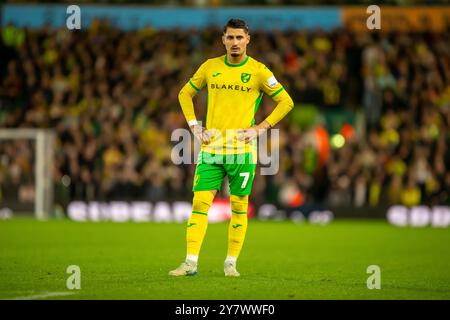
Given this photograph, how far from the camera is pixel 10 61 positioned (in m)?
27.9

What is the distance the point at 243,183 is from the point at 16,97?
718 inches

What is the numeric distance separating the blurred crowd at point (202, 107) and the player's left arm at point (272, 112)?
14.1m

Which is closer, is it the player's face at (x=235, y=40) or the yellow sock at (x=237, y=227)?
the player's face at (x=235, y=40)

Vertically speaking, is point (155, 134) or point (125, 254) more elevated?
point (155, 134)

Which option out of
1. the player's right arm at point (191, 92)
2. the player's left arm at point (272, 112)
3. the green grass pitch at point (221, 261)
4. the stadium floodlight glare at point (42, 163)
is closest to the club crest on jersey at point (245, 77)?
the player's left arm at point (272, 112)

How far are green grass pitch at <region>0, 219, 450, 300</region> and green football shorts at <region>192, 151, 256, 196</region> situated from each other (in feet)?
3.14

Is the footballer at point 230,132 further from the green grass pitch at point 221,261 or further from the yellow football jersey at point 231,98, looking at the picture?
the green grass pitch at point 221,261

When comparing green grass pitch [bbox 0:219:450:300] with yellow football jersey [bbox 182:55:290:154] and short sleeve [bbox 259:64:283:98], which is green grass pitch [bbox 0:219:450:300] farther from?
short sleeve [bbox 259:64:283:98]

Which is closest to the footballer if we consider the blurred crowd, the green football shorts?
the green football shorts

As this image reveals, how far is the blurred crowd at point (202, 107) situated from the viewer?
24484 millimetres

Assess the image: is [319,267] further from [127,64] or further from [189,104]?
[127,64]

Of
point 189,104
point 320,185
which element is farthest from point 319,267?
point 320,185

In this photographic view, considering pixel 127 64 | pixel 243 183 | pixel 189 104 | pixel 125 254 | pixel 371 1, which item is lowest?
pixel 125 254

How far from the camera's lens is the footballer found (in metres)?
10.0
